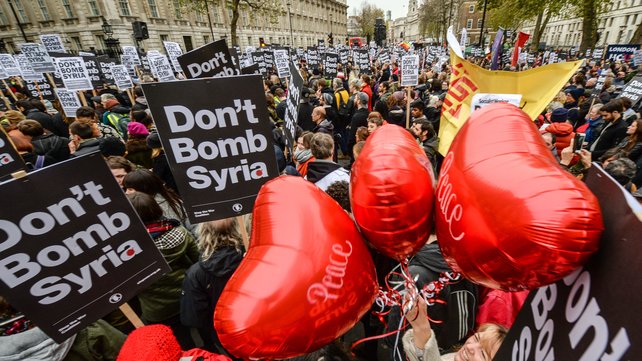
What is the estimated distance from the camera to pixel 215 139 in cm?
203

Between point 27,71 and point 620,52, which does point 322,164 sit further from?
point 620,52

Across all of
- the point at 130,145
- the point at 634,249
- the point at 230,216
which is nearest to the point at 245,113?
the point at 230,216

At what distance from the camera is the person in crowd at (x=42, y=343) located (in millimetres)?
1547

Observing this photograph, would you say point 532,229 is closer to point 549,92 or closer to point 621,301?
point 621,301

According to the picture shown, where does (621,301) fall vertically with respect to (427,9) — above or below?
below

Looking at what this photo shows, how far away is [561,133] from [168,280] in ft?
15.8

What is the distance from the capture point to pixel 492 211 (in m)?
0.74

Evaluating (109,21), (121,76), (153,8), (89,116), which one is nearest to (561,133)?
(89,116)

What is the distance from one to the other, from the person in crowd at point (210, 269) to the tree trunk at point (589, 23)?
2648cm

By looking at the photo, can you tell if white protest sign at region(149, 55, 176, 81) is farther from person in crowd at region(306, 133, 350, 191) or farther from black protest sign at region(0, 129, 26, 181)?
person in crowd at region(306, 133, 350, 191)

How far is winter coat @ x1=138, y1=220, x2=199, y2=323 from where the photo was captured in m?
2.34

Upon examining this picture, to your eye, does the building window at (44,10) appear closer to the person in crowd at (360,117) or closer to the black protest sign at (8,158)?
the person in crowd at (360,117)

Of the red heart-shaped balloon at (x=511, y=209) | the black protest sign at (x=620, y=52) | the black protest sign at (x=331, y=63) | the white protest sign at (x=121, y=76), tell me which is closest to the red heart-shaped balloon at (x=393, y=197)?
the red heart-shaped balloon at (x=511, y=209)

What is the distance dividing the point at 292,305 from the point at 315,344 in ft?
0.68
